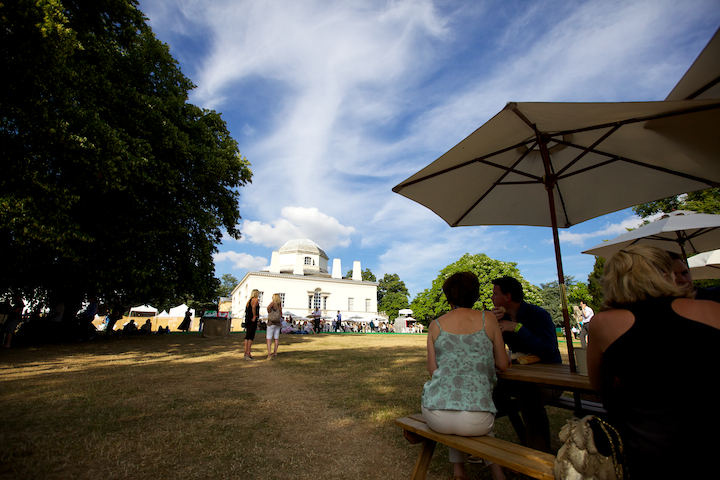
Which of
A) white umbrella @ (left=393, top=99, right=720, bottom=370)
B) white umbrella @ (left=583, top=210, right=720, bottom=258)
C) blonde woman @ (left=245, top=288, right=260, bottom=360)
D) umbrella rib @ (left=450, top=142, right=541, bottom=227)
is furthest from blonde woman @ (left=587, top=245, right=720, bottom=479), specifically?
blonde woman @ (left=245, top=288, right=260, bottom=360)

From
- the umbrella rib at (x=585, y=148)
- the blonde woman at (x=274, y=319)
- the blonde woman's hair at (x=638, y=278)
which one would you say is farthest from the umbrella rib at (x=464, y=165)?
the blonde woman at (x=274, y=319)

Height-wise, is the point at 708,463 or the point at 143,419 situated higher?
the point at 708,463

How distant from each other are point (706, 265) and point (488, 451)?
8.94 m

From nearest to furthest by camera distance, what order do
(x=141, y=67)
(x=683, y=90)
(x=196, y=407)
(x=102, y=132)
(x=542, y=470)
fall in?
(x=542, y=470), (x=683, y=90), (x=196, y=407), (x=102, y=132), (x=141, y=67)

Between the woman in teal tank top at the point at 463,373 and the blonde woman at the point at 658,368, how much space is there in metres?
0.73

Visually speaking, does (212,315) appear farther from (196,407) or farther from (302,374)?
(196,407)

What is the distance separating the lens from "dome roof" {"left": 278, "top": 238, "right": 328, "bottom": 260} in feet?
180

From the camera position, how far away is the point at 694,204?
20.9 metres

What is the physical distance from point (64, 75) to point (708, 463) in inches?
495

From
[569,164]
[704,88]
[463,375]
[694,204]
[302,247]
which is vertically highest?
[302,247]

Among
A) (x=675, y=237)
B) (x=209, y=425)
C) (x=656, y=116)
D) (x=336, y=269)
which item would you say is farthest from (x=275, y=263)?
(x=656, y=116)

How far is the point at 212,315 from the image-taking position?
20.2 metres

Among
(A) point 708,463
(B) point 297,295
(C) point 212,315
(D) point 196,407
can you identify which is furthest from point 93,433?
(B) point 297,295

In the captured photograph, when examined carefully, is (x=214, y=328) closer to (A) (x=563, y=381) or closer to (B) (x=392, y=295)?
(A) (x=563, y=381)
